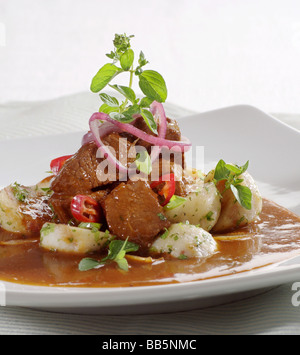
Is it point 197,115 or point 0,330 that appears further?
point 197,115

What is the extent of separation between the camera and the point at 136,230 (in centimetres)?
429

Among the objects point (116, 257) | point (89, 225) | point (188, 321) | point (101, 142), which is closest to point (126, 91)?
point (101, 142)

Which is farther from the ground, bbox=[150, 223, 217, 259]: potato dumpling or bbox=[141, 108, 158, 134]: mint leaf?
bbox=[141, 108, 158, 134]: mint leaf

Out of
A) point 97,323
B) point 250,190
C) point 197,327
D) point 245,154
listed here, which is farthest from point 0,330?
point 245,154

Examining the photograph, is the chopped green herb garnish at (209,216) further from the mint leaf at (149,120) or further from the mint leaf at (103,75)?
the mint leaf at (103,75)

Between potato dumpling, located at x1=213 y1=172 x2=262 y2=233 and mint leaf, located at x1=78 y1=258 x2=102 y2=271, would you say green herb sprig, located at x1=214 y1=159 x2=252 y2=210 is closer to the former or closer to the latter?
potato dumpling, located at x1=213 y1=172 x2=262 y2=233

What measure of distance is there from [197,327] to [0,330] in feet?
3.73

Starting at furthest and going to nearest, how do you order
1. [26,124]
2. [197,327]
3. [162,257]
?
[26,124] → [162,257] → [197,327]

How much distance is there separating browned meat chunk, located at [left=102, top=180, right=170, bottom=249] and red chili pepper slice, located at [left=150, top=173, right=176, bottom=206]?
0.55 ft

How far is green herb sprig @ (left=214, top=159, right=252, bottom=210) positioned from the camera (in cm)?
458

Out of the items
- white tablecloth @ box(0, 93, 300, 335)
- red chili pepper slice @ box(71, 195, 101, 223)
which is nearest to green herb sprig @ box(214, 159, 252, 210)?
white tablecloth @ box(0, 93, 300, 335)

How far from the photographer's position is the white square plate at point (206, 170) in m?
3.35

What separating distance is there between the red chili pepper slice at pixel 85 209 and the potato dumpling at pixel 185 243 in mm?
478

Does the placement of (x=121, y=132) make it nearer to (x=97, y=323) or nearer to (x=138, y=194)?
(x=138, y=194)
